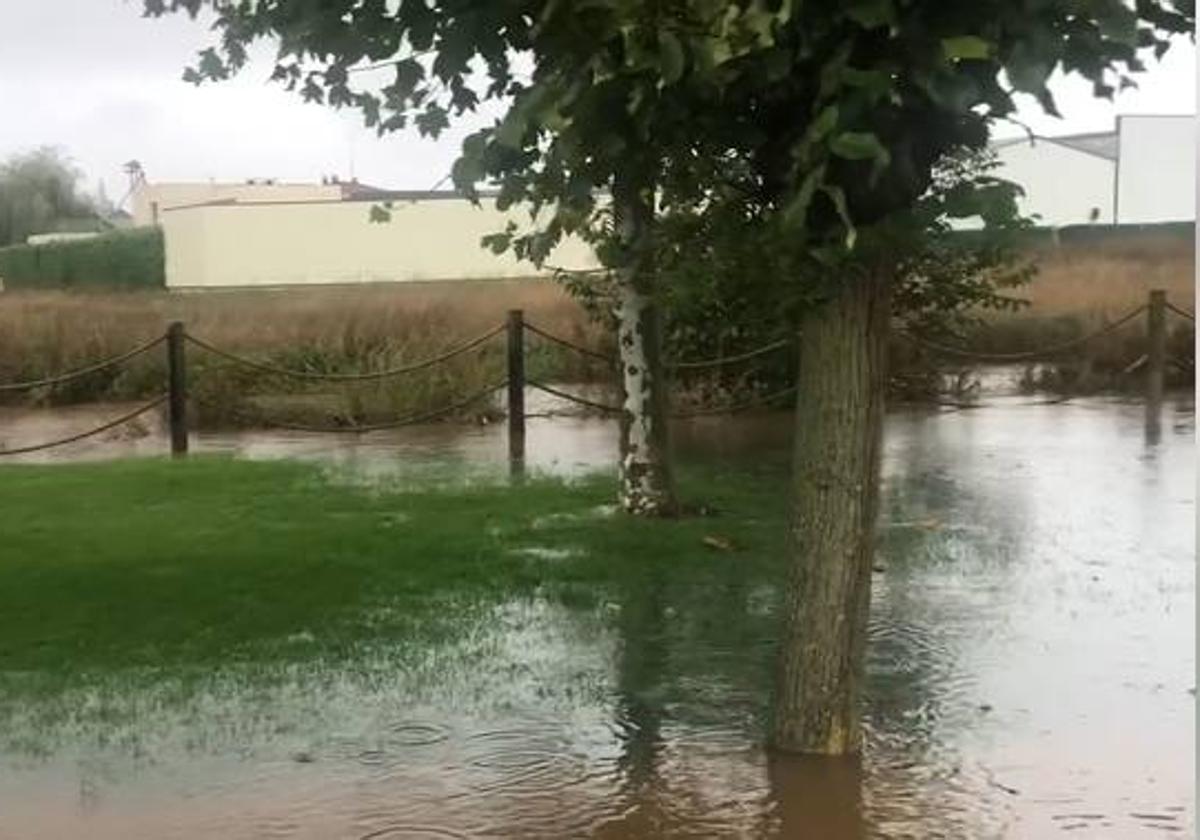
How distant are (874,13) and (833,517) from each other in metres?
1.77

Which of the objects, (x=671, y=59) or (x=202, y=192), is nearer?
(x=671, y=59)

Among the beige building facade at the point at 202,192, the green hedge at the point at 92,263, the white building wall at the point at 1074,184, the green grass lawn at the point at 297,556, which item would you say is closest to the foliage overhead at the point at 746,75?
the green grass lawn at the point at 297,556

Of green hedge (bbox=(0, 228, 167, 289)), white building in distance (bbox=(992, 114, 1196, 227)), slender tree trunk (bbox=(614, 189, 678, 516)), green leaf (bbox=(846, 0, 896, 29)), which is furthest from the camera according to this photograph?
green hedge (bbox=(0, 228, 167, 289))

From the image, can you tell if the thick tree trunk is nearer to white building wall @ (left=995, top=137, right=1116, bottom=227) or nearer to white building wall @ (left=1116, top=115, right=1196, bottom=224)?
white building wall @ (left=1116, top=115, right=1196, bottom=224)

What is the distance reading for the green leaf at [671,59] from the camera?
392cm

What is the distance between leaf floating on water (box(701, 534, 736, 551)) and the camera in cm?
890

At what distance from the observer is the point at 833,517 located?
17.3ft

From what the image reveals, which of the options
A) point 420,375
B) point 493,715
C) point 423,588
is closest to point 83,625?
point 423,588

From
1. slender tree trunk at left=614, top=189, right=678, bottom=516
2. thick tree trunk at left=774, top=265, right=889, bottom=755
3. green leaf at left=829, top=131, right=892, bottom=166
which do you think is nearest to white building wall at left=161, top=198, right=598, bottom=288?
slender tree trunk at left=614, top=189, right=678, bottom=516

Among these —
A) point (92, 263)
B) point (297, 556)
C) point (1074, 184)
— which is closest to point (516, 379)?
point (297, 556)

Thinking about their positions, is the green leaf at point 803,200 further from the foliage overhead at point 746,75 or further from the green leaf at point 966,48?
the green leaf at point 966,48

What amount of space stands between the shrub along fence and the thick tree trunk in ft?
23.8

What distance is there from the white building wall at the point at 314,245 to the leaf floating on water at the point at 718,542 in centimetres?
1860

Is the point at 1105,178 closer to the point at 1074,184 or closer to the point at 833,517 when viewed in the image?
the point at 1074,184
